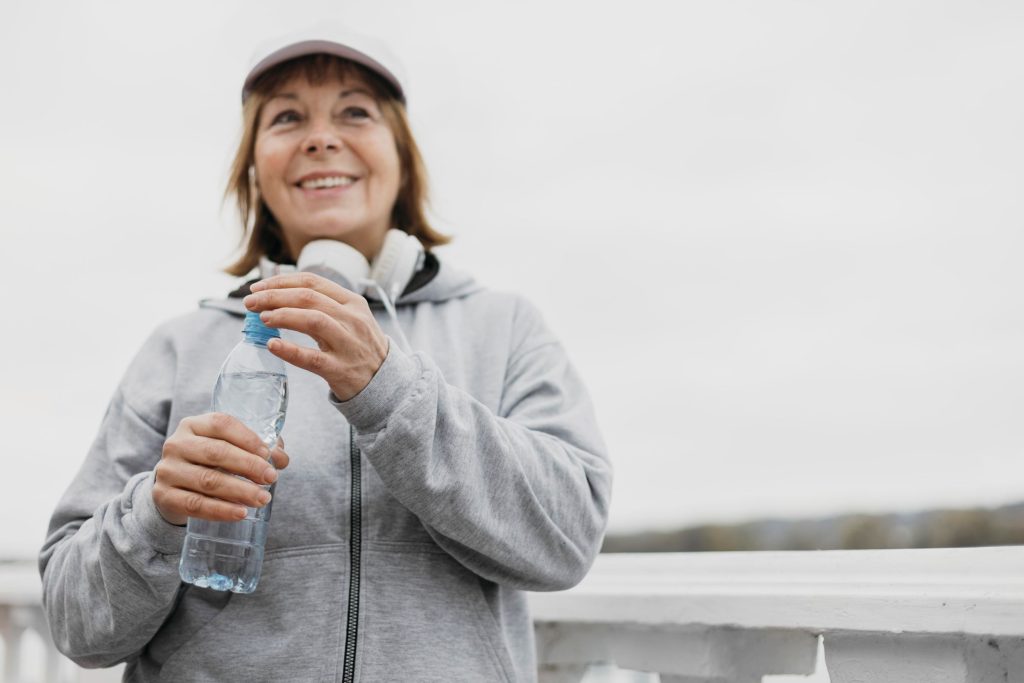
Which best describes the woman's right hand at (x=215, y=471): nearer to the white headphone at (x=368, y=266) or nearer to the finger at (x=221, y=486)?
the finger at (x=221, y=486)

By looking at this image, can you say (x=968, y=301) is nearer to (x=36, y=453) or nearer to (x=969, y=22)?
(x=969, y=22)

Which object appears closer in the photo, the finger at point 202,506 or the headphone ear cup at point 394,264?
the finger at point 202,506

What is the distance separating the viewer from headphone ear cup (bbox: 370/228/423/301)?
64.2 inches

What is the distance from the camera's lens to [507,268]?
9055 millimetres

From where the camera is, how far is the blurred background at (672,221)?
10.5 ft

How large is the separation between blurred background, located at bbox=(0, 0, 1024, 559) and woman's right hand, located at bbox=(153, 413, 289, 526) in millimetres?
634

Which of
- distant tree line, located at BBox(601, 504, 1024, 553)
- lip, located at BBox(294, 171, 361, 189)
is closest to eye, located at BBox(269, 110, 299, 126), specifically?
lip, located at BBox(294, 171, 361, 189)

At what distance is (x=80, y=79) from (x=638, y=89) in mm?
8405

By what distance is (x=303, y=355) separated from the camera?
3.54 ft

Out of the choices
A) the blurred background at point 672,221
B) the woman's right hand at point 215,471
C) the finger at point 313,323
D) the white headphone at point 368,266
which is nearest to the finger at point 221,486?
the woman's right hand at point 215,471

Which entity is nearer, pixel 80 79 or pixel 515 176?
pixel 80 79

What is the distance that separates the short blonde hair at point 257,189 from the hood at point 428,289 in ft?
0.69

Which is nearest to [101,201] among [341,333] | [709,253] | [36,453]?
[36,453]

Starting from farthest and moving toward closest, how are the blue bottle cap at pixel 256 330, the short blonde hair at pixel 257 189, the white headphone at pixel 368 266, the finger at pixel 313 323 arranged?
the short blonde hair at pixel 257 189 < the white headphone at pixel 368 266 < the blue bottle cap at pixel 256 330 < the finger at pixel 313 323
